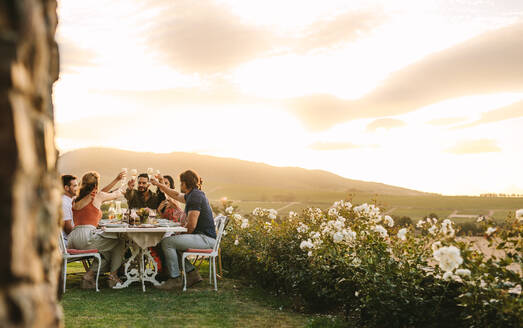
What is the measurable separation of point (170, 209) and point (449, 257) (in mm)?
5188

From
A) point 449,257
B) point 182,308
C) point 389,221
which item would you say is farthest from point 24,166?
point 182,308

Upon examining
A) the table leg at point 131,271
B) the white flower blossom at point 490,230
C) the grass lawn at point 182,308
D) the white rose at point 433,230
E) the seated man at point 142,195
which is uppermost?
the seated man at point 142,195

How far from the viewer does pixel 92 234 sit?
602 centimetres

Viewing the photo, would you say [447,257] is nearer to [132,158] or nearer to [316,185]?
[316,185]

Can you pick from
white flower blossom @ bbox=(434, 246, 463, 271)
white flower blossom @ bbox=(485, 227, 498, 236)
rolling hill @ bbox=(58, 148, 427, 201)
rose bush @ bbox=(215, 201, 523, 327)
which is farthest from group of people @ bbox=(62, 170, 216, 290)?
rolling hill @ bbox=(58, 148, 427, 201)

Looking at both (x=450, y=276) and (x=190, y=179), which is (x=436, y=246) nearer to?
(x=450, y=276)

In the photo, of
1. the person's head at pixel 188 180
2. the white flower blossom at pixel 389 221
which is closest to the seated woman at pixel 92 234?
the person's head at pixel 188 180

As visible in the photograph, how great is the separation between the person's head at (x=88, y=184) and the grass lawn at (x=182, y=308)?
48.6 inches

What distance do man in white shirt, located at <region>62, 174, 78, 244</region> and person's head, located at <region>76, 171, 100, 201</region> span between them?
18 centimetres

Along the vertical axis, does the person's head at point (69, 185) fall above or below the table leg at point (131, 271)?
above

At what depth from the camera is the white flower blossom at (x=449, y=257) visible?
3.15m

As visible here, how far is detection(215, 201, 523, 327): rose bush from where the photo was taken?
3361 millimetres

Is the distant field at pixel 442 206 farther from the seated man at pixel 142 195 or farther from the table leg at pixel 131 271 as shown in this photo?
the table leg at pixel 131 271

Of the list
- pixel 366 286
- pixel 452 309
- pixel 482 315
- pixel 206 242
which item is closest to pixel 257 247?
pixel 206 242
